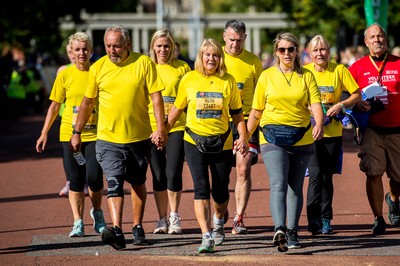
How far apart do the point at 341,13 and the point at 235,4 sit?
33.1 m

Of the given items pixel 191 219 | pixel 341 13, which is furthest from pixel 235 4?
pixel 191 219

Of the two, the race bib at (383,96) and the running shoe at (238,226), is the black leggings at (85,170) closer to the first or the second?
the running shoe at (238,226)

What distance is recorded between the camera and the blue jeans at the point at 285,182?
965 cm

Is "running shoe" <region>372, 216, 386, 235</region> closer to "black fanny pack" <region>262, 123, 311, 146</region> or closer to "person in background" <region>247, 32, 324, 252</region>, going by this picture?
"person in background" <region>247, 32, 324, 252</region>

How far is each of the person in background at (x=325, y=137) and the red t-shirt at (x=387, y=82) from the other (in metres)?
0.32

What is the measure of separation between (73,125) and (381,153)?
3049mm

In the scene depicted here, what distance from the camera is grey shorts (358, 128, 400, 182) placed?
1110cm

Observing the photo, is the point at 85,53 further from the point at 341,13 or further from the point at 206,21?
the point at 206,21

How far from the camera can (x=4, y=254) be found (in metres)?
9.84

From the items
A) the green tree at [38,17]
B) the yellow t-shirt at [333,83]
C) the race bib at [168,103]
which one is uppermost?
the green tree at [38,17]

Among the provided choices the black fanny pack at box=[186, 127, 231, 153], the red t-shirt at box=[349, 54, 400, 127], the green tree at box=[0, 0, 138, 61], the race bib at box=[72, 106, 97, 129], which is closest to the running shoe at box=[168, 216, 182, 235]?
the race bib at box=[72, 106, 97, 129]

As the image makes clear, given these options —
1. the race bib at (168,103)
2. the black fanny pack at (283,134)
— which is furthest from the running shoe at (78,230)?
the black fanny pack at (283,134)

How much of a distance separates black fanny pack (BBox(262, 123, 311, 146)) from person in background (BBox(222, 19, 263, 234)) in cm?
115

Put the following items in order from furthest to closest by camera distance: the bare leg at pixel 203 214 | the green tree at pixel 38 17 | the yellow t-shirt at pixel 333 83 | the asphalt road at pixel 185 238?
1. the green tree at pixel 38 17
2. the yellow t-shirt at pixel 333 83
3. the bare leg at pixel 203 214
4. the asphalt road at pixel 185 238
